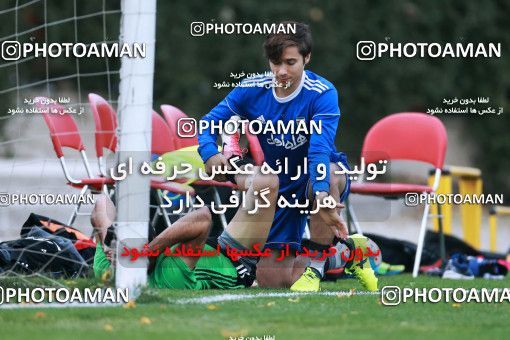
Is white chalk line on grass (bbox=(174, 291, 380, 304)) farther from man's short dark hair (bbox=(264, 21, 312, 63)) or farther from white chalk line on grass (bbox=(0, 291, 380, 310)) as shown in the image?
man's short dark hair (bbox=(264, 21, 312, 63))

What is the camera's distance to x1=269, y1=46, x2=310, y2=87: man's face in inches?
251

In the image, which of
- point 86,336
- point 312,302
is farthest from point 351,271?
point 86,336

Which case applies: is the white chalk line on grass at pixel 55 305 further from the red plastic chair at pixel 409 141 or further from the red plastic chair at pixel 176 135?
the red plastic chair at pixel 409 141

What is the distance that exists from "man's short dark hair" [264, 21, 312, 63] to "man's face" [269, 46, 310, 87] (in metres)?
0.02

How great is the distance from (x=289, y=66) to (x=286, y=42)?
15 centimetres

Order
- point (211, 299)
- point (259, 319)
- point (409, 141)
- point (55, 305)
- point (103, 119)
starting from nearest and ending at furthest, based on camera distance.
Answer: point (259, 319), point (55, 305), point (211, 299), point (103, 119), point (409, 141)

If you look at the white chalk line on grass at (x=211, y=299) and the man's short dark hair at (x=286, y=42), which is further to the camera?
the man's short dark hair at (x=286, y=42)

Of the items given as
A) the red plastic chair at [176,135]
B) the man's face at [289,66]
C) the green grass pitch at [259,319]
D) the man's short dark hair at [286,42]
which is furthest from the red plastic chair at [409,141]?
the green grass pitch at [259,319]

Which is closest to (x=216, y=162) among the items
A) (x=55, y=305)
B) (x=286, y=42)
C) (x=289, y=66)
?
(x=289, y=66)

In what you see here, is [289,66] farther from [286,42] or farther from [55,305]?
[55,305]

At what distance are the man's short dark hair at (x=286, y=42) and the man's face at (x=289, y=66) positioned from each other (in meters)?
0.02

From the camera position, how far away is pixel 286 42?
249 inches

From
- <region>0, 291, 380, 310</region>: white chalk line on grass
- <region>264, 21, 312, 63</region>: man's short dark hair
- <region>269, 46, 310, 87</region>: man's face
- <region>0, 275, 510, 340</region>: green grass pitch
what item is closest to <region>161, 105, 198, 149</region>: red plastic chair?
<region>269, 46, 310, 87</region>: man's face

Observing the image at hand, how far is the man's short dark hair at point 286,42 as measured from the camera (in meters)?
6.34
